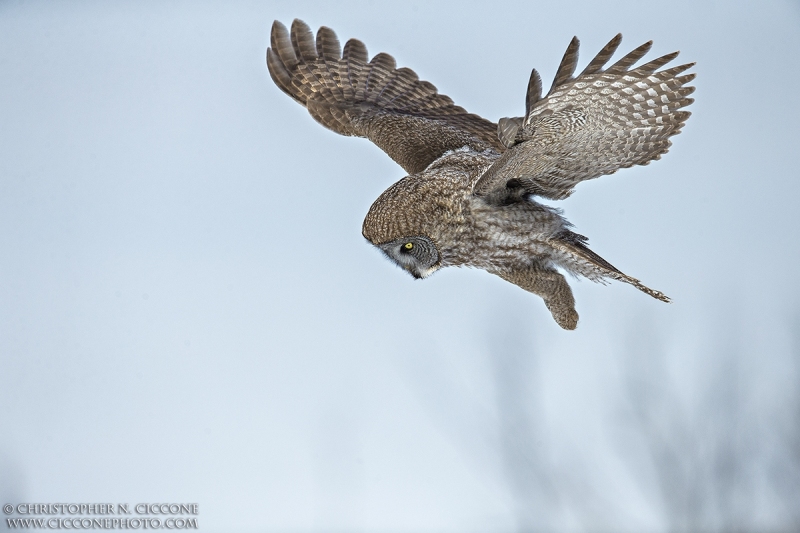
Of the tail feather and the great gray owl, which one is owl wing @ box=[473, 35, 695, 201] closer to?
the great gray owl

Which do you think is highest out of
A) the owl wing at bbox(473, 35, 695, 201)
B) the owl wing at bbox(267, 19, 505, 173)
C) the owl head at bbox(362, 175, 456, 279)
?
the owl wing at bbox(267, 19, 505, 173)

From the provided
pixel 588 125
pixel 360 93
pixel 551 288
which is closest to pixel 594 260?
pixel 551 288

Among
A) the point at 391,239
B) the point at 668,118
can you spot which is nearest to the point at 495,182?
the point at 391,239

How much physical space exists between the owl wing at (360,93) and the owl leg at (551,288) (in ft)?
3.09

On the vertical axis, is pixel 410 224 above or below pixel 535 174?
below

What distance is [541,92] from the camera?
9.33 ft

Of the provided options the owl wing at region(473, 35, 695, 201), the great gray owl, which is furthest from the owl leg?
the owl wing at region(473, 35, 695, 201)

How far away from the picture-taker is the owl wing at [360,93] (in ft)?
14.3

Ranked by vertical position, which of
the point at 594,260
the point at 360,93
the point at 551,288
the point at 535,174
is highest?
the point at 360,93

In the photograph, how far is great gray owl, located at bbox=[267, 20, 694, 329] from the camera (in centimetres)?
288

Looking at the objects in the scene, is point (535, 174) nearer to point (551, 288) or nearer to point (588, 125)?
point (588, 125)

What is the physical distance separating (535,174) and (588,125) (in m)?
0.29

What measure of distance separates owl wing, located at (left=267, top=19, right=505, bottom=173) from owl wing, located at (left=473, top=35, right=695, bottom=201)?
3.58ft

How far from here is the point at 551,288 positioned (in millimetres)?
3666
